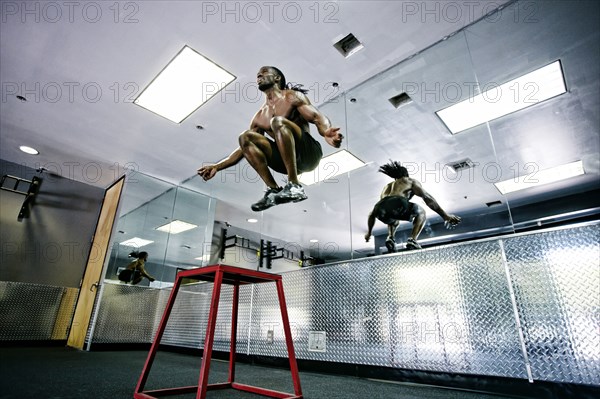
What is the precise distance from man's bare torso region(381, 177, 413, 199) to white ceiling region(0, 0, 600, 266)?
1.16 feet

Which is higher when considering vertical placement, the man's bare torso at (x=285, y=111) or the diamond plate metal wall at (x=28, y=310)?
the man's bare torso at (x=285, y=111)

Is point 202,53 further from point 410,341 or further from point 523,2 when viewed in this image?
point 410,341

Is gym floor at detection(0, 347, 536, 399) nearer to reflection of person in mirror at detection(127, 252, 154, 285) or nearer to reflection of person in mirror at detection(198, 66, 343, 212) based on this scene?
reflection of person in mirror at detection(198, 66, 343, 212)

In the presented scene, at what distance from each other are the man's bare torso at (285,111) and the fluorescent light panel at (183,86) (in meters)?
2.09

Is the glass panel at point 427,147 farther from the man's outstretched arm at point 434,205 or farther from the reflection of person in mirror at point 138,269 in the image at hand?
the reflection of person in mirror at point 138,269

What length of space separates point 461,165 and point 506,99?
0.92 meters

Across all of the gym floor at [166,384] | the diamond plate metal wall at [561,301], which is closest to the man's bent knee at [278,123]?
the gym floor at [166,384]

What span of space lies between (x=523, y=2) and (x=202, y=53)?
3216 millimetres

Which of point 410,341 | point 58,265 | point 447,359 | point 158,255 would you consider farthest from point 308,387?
point 58,265

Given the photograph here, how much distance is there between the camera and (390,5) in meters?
A: 2.76

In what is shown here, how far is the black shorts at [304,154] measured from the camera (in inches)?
68.0

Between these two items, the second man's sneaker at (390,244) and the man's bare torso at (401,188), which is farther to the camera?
the man's bare torso at (401,188)

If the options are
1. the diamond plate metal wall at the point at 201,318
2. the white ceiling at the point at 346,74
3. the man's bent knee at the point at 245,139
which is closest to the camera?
the man's bent knee at the point at 245,139

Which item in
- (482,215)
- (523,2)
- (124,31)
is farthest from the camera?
(124,31)
